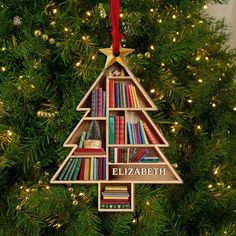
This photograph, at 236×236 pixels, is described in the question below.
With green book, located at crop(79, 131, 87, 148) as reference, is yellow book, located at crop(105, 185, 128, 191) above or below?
below

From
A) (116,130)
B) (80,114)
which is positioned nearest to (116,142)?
(116,130)

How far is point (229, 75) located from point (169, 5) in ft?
0.66

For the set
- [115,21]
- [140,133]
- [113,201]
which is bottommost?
[113,201]

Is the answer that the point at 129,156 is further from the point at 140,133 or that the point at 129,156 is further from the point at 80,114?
the point at 80,114

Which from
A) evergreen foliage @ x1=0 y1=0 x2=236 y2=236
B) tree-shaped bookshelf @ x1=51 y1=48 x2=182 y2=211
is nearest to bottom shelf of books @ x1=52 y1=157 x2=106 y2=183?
tree-shaped bookshelf @ x1=51 y1=48 x2=182 y2=211

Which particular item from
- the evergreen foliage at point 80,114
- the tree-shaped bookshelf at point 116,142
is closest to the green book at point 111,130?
the tree-shaped bookshelf at point 116,142

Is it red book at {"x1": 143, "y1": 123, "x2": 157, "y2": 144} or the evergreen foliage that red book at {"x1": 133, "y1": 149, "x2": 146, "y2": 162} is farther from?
the evergreen foliage

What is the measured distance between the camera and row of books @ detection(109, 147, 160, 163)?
A: 663mm

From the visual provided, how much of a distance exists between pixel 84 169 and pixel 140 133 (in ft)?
0.31

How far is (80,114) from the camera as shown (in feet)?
2.64

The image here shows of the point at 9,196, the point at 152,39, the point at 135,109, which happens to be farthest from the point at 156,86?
the point at 9,196

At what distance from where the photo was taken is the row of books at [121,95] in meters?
0.65

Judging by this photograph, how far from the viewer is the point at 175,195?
92cm

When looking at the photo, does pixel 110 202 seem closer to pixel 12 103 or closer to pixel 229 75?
pixel 12 103
